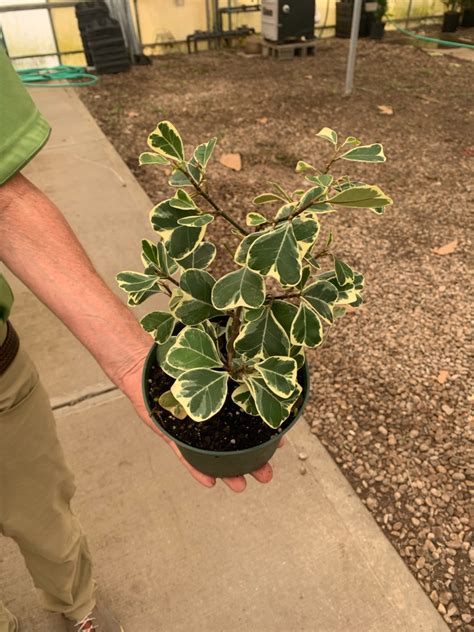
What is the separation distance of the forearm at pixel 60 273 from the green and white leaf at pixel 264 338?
37cm

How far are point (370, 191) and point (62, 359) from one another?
205 centimetres

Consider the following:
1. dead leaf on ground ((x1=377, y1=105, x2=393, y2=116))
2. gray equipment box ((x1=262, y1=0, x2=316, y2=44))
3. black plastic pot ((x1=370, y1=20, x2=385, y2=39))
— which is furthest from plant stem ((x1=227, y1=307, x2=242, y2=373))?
black plastic pot ((x1=370, y1=20, x2=385, y2=39))

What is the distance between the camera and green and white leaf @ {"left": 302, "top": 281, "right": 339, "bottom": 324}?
0.93 meters

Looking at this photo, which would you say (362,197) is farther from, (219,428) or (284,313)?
(219,428)

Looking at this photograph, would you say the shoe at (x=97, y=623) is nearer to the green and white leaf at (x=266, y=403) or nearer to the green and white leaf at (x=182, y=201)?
the green and white leaf at (x=266, y=403)

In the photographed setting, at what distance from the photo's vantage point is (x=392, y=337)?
265 cm

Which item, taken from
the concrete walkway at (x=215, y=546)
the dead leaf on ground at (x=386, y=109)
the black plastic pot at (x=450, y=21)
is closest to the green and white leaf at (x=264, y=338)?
the concrete walkway at (x=215, y=546)

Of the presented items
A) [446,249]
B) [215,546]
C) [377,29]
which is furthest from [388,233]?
[377,29]

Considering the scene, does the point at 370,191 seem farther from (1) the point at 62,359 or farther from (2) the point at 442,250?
(2) the point at 442,250

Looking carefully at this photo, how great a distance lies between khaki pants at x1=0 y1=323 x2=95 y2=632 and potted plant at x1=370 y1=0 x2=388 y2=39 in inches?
340

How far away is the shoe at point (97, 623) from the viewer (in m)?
1.54

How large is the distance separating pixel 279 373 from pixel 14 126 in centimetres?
77

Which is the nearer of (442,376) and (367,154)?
(367,154)

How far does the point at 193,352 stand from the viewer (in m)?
0.96
